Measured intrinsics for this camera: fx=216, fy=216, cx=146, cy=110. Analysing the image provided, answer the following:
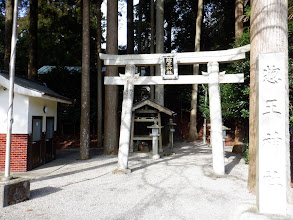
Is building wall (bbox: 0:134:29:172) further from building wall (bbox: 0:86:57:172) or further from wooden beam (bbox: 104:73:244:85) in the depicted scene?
wooden beam (bbox: 104:73:244:85)

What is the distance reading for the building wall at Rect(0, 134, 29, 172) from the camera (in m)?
7.30

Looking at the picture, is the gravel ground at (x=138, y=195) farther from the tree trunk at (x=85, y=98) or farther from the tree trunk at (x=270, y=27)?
the tree trunk at (x=85, y=98)

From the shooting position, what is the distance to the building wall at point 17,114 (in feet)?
24.0

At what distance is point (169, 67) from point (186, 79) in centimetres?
70

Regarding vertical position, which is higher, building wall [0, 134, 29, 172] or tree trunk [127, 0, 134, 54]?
tree trunk [127, 0, 134, 54]

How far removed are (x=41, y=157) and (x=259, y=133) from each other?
8135 mm

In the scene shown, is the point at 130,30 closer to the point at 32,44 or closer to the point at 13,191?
the point at 32,44

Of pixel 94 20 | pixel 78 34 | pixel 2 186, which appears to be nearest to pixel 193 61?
pixel 2 186

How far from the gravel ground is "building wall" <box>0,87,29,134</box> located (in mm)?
1536

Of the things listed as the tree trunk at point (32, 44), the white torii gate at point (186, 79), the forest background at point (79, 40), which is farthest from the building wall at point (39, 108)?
the forest background at point (79, 40)

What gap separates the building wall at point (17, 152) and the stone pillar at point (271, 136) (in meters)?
7.11

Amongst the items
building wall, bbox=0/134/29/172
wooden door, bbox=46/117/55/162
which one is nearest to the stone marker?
building wall, bbox=0/134/29/172

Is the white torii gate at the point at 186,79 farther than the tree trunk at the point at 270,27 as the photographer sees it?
Yes

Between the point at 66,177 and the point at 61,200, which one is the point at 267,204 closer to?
the point at 61,200
